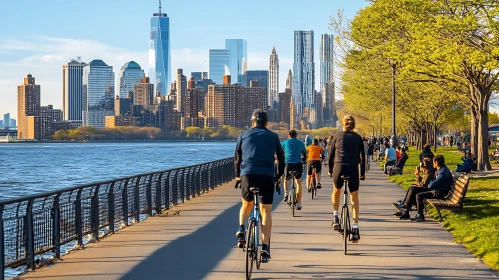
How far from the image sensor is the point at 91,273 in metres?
9.99

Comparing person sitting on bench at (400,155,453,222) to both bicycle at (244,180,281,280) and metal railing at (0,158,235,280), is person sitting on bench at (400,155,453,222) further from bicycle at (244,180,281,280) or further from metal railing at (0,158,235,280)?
bicycle at (244,180,281,280)

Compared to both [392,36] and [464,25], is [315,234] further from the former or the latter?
[392,36]

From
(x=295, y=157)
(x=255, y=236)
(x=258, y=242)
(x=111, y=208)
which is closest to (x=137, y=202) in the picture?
(x=111, y=208)

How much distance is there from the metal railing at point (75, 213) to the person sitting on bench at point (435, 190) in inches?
228

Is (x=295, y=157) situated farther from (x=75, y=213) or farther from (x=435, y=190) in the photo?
(x=75, y=213)

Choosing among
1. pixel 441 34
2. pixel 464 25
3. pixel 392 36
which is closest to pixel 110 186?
pixel 464 25

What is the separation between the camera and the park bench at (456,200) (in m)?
15.2

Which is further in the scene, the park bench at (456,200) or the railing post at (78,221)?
the park bench at (456,200)

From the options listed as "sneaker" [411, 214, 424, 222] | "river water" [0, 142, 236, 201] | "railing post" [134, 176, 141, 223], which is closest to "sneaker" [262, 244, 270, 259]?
"sneaker" [411, 214, 424, 222]

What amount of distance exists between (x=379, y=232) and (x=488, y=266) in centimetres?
395

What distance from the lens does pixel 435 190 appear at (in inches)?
640

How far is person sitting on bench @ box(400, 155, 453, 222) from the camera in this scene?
16022 mm

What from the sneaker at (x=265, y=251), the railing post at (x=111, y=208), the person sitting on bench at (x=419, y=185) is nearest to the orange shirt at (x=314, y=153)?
the person sitting on bench at (x=419, y=185)

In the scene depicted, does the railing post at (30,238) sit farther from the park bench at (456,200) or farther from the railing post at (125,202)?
the park bench at (456,200)
